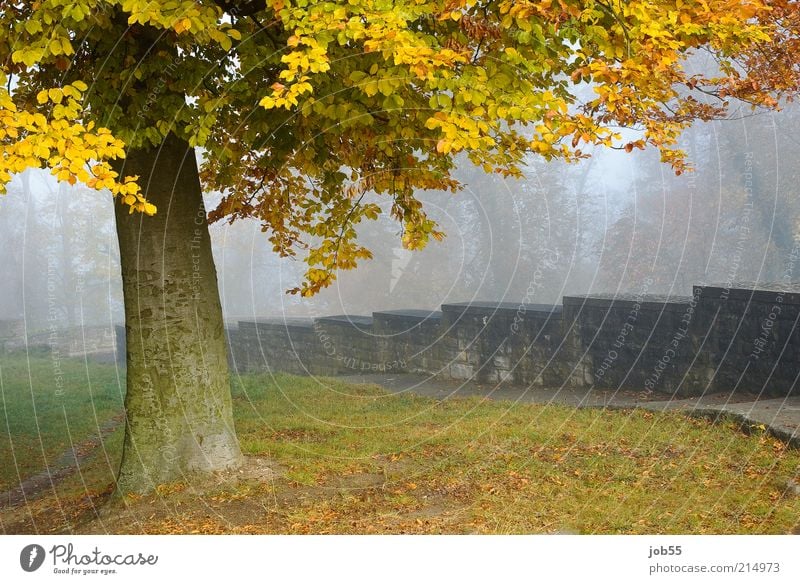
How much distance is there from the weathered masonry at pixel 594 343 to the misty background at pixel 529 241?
6354 millimetres

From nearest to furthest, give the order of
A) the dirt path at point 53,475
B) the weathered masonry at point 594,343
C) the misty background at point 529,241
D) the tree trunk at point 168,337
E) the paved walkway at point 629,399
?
the tree trunk at point 168,337 → the paved walkway at point 629,399 → the dirt path at point 53,475 → the weathered masonry at point 594,343 → the misty background at point 529,241


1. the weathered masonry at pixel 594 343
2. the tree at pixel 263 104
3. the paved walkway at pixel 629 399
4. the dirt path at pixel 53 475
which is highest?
the tree at pixel 263 104

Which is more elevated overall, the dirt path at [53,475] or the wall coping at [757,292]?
the wall coping at [757,292]

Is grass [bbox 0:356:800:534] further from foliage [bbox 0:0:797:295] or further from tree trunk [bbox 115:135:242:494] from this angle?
foliage [bbox 0:0:797:295]

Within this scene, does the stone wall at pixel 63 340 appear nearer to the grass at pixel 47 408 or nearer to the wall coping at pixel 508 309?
the grass at pixel 47 408

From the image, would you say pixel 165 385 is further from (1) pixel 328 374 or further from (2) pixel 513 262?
(2) pixel 513 262

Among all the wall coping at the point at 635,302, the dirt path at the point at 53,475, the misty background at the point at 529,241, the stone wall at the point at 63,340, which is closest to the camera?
the dirt path at the point at 53,475

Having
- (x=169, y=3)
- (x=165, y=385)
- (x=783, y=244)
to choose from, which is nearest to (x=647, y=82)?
(x=169, y=3)

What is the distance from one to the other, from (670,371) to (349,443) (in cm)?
552

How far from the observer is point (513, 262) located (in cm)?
2942

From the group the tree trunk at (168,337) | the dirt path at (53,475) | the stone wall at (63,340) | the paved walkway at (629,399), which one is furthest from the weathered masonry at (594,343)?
the stone wall at (63,340)

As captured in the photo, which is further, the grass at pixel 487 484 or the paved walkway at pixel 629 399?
the paved walkway at pixel 629 399

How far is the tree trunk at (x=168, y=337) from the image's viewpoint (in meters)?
8.13

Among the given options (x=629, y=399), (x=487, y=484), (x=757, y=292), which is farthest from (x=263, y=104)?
(x=629, y=399)
